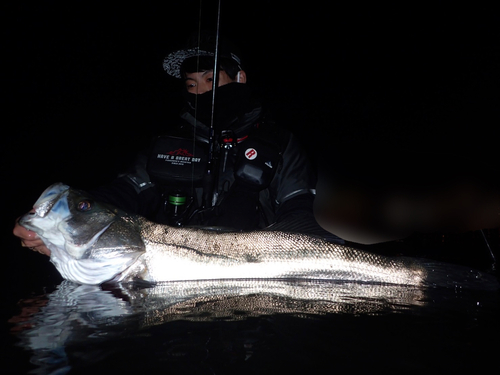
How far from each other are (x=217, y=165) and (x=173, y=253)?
42.7 inches

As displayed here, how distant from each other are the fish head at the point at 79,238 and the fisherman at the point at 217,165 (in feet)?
2.10

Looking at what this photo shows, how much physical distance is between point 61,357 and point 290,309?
2.97 ft

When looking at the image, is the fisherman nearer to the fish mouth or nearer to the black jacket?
the black jacket

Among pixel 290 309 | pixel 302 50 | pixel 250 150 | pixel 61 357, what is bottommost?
pixel 290 309

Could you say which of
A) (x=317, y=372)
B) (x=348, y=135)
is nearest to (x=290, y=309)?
(x=317, y=372)

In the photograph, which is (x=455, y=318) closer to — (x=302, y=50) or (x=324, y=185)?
(x=324, y=185)

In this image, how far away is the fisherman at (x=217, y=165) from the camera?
3.01 meters

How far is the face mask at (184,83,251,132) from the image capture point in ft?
11.0

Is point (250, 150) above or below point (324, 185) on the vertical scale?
above

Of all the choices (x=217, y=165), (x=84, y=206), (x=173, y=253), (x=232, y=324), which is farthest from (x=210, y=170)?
(x=232, y=324)

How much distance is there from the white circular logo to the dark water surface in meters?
1.37

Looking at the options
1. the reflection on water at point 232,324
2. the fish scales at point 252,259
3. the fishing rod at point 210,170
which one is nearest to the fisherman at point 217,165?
the fishing rod at point 210,170

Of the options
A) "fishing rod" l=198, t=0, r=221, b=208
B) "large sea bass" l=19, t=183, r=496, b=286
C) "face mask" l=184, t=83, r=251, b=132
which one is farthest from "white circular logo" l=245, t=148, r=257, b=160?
"large sea bass" l=19, t=183, r=496, b=286

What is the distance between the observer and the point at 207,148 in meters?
3.22
